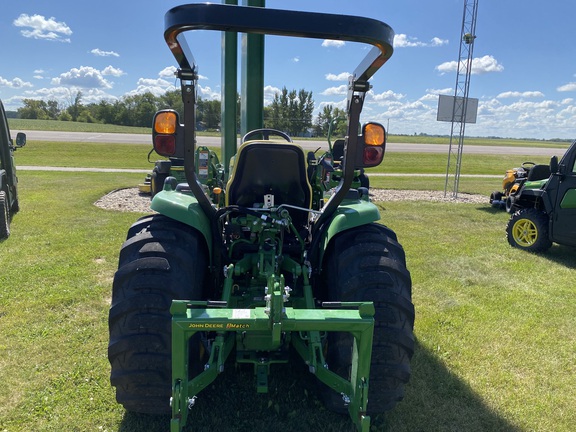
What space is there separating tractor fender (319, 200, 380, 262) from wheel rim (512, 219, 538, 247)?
5.17 m

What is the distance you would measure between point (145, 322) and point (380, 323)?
130 cm

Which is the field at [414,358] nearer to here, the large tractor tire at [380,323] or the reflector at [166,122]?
the large tractor tire at [380,323]

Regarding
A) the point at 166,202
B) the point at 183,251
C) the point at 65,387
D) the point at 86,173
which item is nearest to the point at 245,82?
the point at 166,202

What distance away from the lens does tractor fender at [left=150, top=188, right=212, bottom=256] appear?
108 inches

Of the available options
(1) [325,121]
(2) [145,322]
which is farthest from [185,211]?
(1) [325,121]

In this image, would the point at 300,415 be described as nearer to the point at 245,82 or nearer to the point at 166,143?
the point at 166,143

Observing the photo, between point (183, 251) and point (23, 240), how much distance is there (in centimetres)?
534

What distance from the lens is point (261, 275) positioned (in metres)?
2.79

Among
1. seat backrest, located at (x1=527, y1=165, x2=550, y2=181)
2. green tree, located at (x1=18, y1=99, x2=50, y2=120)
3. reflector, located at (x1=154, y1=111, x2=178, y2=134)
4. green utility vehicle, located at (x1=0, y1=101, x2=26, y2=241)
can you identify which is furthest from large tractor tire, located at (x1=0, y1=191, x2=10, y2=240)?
green tree, located at (x1=18, y1=99, x2=50, y2=120)

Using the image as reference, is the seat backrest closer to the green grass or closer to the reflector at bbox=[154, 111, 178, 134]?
the reflector at bbox=[154, 111, 178, 134]

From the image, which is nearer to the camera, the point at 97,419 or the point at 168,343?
the point at 168,343

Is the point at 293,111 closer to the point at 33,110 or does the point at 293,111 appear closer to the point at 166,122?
the point at 166,122

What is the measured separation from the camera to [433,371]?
3.50 m

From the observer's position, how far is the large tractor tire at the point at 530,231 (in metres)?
6.91
